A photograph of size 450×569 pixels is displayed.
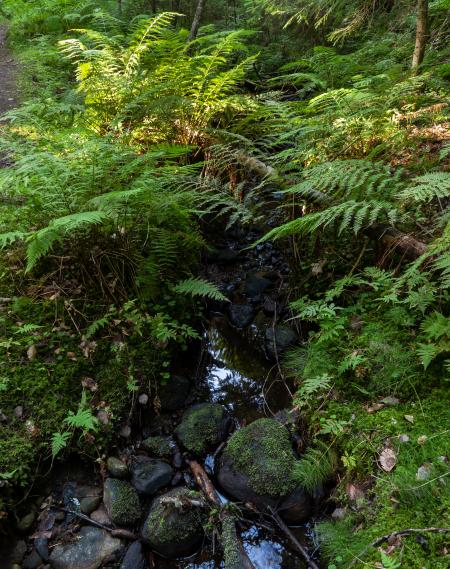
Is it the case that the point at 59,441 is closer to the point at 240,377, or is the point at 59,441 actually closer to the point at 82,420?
the point at 82,420

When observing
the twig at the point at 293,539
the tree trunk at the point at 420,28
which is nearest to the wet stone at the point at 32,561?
the twig at the point at 293,539

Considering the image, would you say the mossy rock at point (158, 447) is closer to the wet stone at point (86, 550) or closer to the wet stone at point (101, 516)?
the wet stone at point (101, 516)

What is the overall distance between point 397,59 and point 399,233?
14.6 feet

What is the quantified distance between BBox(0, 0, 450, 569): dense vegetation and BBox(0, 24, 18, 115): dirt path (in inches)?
138

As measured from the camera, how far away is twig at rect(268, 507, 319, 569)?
2443mm

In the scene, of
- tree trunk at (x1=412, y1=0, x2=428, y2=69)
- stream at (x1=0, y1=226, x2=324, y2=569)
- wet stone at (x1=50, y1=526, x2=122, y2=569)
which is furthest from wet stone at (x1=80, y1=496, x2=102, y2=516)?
tree trunk at (x1=412, y1=0, x2=428, y2=69)

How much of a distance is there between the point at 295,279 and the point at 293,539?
7.76 ft

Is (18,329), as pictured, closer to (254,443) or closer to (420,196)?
(254,443)

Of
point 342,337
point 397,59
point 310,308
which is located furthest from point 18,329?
point 397,59

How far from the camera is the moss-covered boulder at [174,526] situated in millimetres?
2613

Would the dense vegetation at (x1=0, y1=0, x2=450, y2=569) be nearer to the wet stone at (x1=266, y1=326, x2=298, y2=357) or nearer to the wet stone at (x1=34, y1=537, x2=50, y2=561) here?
the wet stone at (x1=266, y1=326, x2=298, y2=357)

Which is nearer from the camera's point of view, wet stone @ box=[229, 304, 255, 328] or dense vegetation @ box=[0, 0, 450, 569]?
dense vegetation @ box=[0, 0, 450, 569]

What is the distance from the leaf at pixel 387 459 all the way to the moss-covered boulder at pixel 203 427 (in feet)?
4.23

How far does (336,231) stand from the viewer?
390cm
